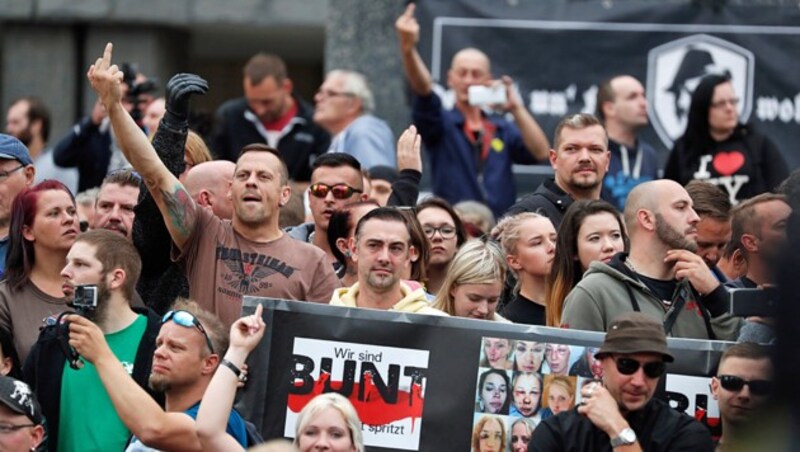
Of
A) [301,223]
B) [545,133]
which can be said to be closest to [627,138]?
[545,133]

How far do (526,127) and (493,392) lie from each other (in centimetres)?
448

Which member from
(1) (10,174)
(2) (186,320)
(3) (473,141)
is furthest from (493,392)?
(3) (473,141)

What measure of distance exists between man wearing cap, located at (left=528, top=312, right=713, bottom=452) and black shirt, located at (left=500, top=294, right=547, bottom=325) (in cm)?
194

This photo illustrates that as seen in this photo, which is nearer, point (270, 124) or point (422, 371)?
point (422, 371)

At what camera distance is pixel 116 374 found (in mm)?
6629

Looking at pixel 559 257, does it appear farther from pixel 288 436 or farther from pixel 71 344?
pixel 71 344

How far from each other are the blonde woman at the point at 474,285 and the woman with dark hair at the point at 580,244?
13.0 inches

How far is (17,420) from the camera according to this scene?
669cm

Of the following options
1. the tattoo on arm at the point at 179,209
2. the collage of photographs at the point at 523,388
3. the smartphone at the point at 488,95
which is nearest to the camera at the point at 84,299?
the tattoo on arm at the point at 179,209

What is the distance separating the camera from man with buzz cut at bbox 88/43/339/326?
766 centimetres

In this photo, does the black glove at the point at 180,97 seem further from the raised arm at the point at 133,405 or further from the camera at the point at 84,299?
the raised arm at the point at 133,405

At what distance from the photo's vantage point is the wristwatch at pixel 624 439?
620 centimetres

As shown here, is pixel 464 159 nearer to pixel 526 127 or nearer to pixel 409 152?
pixel 526 127

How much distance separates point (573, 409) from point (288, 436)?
4.28 feet
